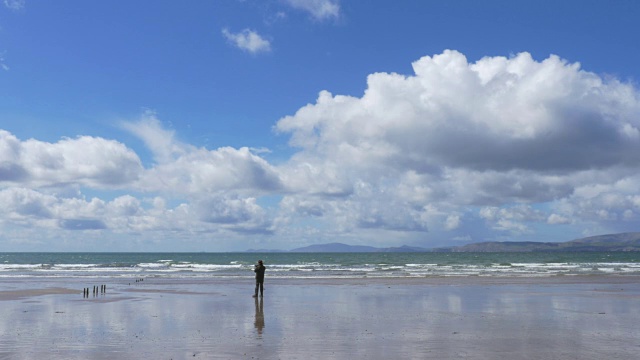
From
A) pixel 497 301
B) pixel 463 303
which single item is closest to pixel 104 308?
pixel 463 303

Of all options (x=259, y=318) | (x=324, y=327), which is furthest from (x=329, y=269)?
(x=324, y=327)

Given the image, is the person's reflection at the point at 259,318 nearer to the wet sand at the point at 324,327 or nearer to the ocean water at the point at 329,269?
the wet sand at the point at 324,327

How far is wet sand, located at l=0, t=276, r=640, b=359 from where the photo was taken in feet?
49.1

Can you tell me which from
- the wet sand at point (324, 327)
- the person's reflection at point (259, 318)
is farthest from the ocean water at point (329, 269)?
the person's reflection at point (259, 318)

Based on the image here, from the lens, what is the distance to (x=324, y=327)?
1945cm

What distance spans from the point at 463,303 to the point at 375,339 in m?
12.7

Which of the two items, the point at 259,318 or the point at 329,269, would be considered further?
the point at 329,269

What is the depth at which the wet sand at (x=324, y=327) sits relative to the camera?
15.0 metres

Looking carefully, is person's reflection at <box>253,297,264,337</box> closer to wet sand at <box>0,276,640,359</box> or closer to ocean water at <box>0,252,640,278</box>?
wet sand at <box>0,276,640,359</box>

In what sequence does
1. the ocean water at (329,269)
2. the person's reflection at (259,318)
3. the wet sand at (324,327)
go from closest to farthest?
the wet sand at (324,327), the person's reflection at (259,318), the ocean water at (329,269)

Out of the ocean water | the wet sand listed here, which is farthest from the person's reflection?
the ocean water

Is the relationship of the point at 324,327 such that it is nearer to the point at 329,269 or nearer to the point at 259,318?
the point at 259,318

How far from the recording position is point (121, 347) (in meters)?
15.9

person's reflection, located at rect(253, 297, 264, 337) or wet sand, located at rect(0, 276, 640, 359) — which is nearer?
wet sand, located at rect(0, 276, 640, 359)
